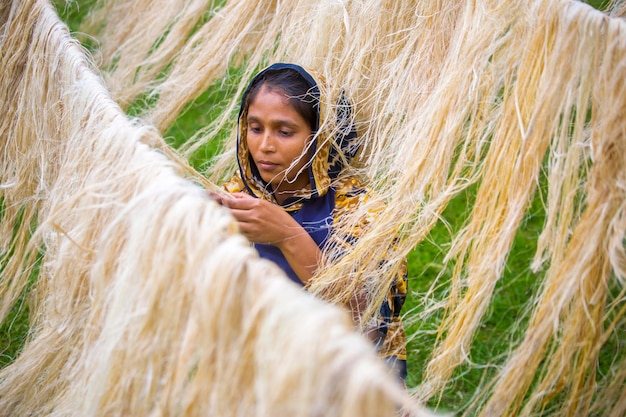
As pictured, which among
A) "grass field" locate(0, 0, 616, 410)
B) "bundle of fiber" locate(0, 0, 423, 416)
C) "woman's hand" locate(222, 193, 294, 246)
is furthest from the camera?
"grass field" locate(0, 0, 616, 410)

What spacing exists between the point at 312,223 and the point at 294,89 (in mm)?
415

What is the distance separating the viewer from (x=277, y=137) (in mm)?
2033

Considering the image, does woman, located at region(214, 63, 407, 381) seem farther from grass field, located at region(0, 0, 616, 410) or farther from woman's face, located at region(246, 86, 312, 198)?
grass field, located at region(0, 0, 616, 410)

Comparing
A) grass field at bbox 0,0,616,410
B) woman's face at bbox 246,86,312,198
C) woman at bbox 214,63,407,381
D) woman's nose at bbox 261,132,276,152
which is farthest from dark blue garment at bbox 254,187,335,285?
grass field at bbox 0,0,616,410

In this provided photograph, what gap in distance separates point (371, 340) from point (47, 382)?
2.81 feet

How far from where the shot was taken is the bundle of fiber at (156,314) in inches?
34.3

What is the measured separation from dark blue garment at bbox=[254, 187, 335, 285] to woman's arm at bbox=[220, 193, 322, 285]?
98mm

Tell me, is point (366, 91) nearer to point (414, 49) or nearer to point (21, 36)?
point (414, 49)

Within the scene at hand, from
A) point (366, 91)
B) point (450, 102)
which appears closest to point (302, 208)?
point (366, 91)

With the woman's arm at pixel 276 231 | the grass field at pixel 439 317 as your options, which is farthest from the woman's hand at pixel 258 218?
the grass field at pixel 439 317

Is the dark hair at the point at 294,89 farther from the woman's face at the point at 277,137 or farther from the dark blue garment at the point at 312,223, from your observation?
the dark blue garment at the point at 312,223

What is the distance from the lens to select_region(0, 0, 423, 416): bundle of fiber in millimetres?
870

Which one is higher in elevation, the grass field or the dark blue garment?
the dark blue garment

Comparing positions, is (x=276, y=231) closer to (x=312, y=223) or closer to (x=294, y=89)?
(x=312, y=223)
